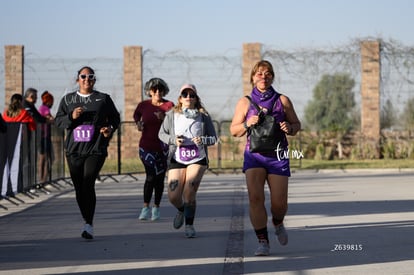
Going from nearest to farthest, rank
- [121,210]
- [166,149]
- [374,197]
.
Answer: [166,149]
[121,210]
[374,197]

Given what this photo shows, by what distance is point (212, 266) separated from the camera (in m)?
9.63

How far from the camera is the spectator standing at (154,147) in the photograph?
14.5 metres

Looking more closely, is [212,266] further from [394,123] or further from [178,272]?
[394,123]

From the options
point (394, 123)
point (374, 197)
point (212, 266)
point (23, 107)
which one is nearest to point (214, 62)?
point (394, 123)

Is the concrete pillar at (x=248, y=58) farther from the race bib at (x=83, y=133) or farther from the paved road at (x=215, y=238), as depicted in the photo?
the race bib at (x=83, y=133)

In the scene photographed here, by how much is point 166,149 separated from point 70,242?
313 cm

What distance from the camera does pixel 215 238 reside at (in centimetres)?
1199

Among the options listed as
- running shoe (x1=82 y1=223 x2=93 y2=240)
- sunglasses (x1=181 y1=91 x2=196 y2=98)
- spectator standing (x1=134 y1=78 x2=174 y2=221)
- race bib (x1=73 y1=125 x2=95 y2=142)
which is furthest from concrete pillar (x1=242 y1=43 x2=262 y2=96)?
running shoe (x1=82 y1=223 x2=93 y2=240)

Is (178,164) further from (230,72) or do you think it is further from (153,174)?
(230,72)

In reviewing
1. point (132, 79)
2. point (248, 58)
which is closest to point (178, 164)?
point (248, 58)

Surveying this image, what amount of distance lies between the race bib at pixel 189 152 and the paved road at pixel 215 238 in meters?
0.91

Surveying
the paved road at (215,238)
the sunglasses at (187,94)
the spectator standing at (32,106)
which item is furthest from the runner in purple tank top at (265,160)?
the spectator standing at (32,106)

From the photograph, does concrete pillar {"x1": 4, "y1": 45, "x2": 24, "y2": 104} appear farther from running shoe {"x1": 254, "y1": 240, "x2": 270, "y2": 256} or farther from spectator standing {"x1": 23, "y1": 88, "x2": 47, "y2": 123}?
running shoe {"x1": 254, "y1": 240, "x2": 270, "y2": 256}

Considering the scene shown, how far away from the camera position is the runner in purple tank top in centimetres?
1053
